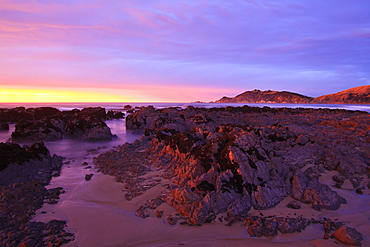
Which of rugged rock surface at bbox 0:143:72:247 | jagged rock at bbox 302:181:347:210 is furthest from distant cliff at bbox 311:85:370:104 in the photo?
rugged rock surface at bbox 0:143:72:247

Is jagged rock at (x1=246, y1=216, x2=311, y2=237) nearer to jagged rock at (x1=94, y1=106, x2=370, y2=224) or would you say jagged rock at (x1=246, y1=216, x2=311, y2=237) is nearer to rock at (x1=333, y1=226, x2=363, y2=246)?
jagged rock at (x1=94, y1=106, x2=370, y2=224)

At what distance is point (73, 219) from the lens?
6863 mm

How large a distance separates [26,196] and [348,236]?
10.3m

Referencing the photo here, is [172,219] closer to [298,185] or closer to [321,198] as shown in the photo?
[298,185]

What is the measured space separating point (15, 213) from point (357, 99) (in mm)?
203014

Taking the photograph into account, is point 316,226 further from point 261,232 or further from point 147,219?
point 147,219

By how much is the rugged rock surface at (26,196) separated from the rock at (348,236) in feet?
23.5

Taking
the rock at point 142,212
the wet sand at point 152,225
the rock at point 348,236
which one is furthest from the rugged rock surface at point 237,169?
the rock at point 348,236

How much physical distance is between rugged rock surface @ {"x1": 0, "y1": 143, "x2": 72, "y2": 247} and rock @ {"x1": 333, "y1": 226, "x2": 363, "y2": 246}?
7166mm

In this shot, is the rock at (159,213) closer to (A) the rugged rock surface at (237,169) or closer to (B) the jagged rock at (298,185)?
(A) the rugged rock surface at (237,169)

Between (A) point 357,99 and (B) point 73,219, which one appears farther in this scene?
(A) point 357,99

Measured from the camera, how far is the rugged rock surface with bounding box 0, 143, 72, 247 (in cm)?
581

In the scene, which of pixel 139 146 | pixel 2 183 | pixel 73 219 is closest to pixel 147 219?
pixel 73 219

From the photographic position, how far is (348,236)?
5.45 m
